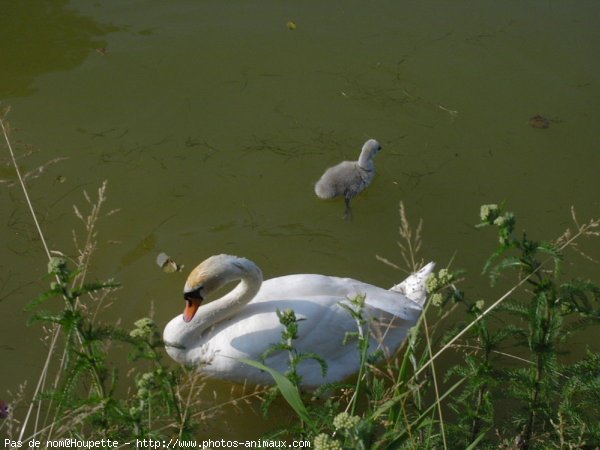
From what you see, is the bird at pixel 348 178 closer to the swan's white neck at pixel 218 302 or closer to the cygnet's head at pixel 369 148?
the cygnet's head at pixel 369 148

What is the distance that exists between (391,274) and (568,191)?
163 centimetres

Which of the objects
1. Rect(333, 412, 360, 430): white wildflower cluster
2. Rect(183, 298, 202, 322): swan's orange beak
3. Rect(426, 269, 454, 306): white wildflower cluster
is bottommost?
Rect(183, 298, 202, 322): swan's orange beak

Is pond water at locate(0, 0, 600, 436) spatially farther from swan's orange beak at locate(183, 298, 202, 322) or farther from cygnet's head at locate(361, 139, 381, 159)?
swan's orange beak at locate(183, 298, 202, 322)

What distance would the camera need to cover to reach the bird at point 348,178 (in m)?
5.13

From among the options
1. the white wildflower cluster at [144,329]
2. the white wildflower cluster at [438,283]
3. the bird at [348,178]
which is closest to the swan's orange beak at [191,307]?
the bird at [348,178]

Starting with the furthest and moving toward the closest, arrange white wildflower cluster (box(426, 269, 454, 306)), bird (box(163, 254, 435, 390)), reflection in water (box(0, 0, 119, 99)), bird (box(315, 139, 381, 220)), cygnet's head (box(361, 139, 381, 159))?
reflection in water (box(0, 0, 119, 99)), cygnet's head (box(361, 139, 381, 159)), bird (box(315, 139, 381, 220)), bird (box(163, 254, 435, 390)), white wildflower cluster (box(426, 269, 454, 306))

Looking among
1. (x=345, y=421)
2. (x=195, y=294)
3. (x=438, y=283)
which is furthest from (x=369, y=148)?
(x=345, y=421)

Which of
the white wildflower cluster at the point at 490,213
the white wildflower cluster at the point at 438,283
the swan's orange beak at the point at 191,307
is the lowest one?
the swan's orange beak at the point at 191,307

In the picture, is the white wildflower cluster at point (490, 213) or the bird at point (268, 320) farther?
the bird at point (268, 320)

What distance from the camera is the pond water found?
502 cm

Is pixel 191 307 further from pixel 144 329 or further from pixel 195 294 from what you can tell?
pixel 144 329

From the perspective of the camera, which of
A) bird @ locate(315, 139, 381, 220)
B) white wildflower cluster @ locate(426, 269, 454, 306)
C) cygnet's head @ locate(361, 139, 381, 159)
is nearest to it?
white wildflower cluster @ locate(426, 269, 454, 306)

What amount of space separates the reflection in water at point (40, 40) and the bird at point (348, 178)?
8.49 ft

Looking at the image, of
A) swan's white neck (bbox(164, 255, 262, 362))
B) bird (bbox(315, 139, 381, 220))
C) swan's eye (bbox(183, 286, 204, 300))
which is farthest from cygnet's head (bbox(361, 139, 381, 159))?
swan's eye (bbox(183, 286, 204, 300))
